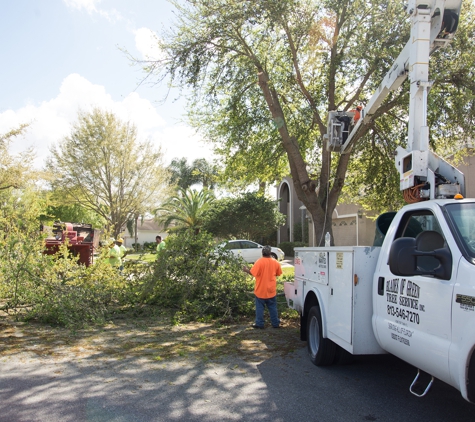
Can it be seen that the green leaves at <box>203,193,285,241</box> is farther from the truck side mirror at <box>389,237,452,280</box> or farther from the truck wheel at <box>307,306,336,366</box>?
the truck side mirror at <box>389,237,452,280</box>

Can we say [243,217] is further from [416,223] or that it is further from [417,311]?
[417,311]

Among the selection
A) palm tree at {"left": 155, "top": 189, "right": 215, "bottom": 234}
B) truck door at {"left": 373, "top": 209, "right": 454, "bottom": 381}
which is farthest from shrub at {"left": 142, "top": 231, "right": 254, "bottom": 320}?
palm tree at {"left": 155, "top": 189, "right": 215, "bottom": 234}

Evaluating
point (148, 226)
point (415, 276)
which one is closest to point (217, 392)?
point (415, 276)

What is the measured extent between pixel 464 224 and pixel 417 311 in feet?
2.73

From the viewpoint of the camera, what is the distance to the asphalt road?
4570 mm

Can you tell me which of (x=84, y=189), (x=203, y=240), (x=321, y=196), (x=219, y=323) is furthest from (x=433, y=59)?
(x=84, y=189)

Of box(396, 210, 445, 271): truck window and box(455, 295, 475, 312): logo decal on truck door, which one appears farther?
box(396, 210, 445, 271): truck window

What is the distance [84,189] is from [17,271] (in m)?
23.0

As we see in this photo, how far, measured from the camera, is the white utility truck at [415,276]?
3.55m

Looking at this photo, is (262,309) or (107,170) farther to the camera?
(107,170)

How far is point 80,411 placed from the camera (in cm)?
462

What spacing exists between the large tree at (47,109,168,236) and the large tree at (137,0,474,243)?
16528 mm

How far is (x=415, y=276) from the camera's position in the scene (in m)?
4.12

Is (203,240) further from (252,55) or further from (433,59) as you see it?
(433,59)
